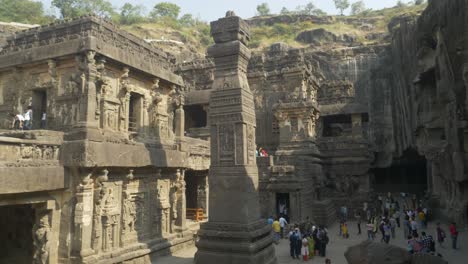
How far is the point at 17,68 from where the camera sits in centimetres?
1199

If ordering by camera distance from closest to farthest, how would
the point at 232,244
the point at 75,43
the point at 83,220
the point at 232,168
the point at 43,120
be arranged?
the point at 232,244 < the point at 232,168 < the point at 83,220 < the point at 75,43 < the point at 43,120

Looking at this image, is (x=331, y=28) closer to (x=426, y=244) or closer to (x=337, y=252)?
(x=337, y=252)

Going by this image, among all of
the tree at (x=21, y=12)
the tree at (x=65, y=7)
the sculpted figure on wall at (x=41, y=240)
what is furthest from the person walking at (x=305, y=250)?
the tree at (x=65, y=7)

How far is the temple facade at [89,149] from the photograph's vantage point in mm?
9445

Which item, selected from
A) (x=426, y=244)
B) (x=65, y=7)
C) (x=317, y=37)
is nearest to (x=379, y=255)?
(x=426, y=244)

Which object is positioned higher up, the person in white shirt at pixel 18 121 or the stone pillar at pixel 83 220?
the person in white shirt at pixel 18 121

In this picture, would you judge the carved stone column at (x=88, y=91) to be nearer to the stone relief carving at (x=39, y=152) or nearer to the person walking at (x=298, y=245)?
the stone relief carving at (x=39, y=152)

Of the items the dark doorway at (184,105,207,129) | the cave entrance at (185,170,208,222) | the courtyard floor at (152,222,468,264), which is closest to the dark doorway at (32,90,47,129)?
the courtyard floor at (152,222,468,264)

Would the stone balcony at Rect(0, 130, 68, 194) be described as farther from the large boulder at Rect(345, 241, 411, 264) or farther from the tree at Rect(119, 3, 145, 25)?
the tree at Rect(119, 3, 145, 25)

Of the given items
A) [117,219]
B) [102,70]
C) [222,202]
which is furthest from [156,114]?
[222,202]

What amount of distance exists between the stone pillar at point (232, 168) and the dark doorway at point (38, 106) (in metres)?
7.05

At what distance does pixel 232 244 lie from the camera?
7914mm

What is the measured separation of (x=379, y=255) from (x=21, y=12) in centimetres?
6320

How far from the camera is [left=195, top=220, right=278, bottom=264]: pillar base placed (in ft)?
25.6
